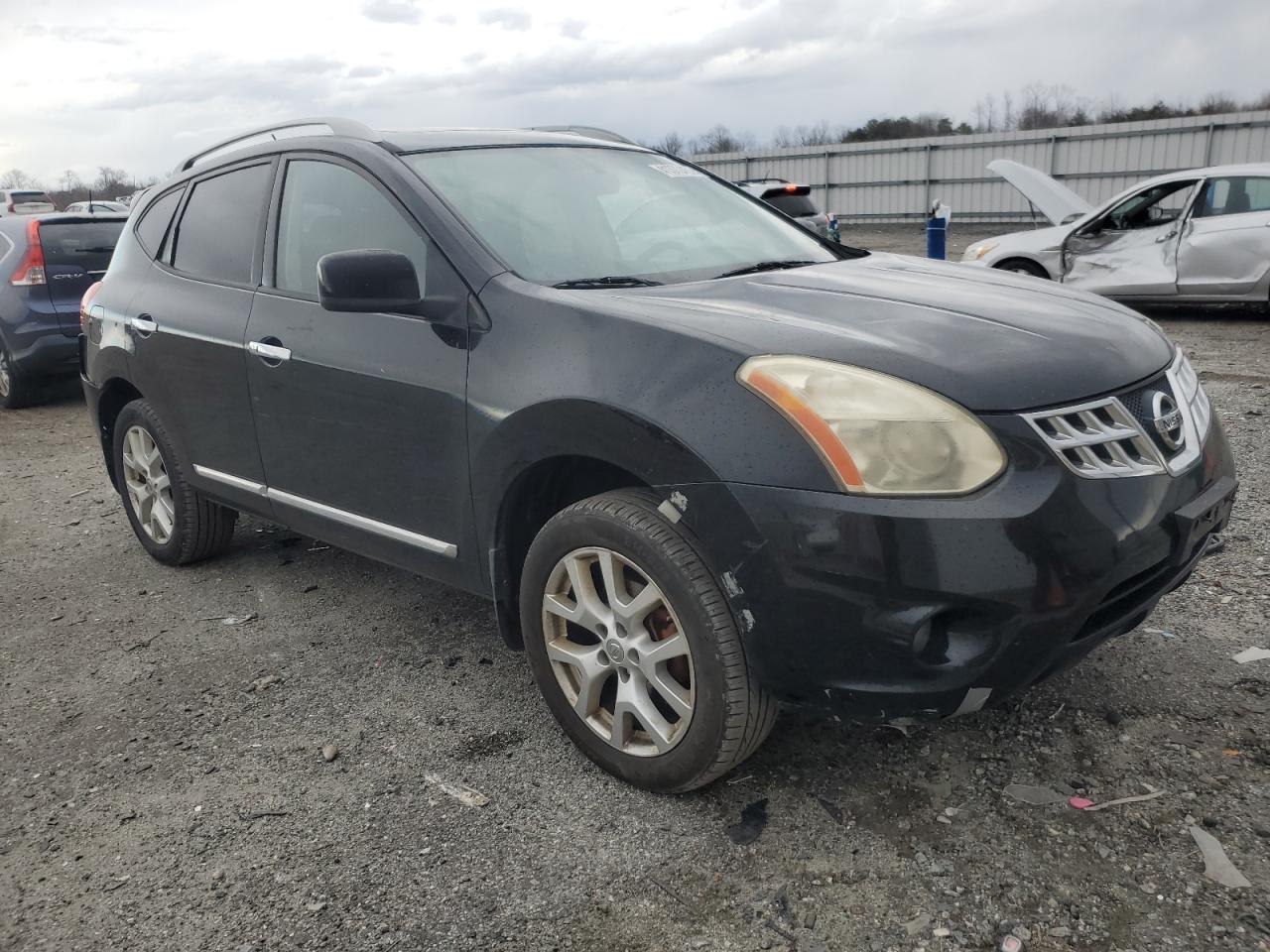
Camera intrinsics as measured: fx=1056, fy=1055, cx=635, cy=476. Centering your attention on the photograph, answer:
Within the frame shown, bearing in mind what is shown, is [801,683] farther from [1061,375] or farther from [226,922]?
[226,922]

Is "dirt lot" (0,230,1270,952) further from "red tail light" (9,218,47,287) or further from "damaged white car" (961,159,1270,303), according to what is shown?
"damaged white car" (961,159,1270,303)

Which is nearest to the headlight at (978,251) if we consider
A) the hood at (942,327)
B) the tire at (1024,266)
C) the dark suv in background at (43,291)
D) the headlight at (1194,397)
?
the tire at (1024,266)

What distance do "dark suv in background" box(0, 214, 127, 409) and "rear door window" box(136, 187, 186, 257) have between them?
4528 millimetres

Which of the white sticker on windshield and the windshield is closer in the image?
the windshield

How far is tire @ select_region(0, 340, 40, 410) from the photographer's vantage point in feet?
28.8

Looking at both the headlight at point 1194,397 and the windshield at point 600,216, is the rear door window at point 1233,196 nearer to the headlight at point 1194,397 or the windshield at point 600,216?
the windshield at point 600,216

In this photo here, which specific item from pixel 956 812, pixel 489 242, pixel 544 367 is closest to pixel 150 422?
pixel 489 242

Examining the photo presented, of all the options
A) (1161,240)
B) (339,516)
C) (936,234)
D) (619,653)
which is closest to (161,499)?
(339,516)

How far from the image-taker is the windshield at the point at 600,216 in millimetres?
3061

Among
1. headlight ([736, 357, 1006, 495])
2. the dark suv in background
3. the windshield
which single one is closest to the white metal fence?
the dark suv in background

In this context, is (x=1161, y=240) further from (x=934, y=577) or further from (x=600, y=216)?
(x=934, y=577)

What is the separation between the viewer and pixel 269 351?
136 inches

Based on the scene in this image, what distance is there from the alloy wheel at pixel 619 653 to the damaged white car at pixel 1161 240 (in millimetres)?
9006

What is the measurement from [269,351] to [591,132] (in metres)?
1.54
